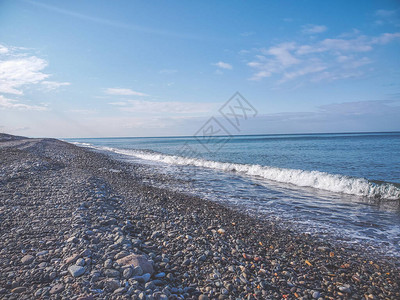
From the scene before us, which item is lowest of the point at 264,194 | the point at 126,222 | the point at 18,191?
the point at 264,194

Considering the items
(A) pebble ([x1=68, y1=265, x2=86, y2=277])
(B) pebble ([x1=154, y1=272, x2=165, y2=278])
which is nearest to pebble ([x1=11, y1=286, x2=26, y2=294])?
(A) pebble ([x1=68, y1=265, x2=86, y2=277])

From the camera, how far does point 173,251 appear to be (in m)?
4.24

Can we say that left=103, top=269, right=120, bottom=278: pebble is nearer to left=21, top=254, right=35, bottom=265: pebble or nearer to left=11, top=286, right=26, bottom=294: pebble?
left=11, top=286, right=26, bottom=294: pebble

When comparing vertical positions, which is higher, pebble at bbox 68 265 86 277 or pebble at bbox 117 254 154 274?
pebble at bbox 68 265 86 277

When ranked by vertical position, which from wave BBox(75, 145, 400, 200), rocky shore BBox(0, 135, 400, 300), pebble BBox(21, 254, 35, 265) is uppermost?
pebble BBox(21, 254, 35, 265)

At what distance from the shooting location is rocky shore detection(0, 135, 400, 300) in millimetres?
2996

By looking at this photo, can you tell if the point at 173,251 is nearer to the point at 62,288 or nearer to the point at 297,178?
the point at 62,288

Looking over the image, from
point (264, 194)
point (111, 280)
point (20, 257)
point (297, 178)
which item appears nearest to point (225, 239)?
point (111, 280)

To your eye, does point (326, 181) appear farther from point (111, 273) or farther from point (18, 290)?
point (18, 290)

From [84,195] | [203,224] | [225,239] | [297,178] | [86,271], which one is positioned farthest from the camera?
[297,178]

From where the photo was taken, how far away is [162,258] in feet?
12.7

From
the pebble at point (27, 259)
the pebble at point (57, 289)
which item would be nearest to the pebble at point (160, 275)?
the pebble at point (57, 289)

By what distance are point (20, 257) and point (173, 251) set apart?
241 centimetres

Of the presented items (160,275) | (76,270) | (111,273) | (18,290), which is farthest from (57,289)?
(160,275)
